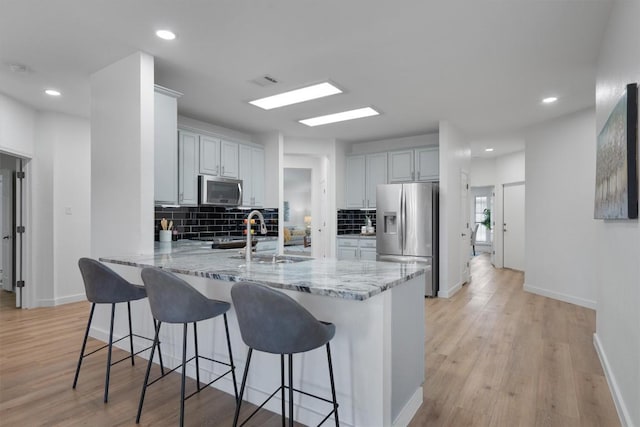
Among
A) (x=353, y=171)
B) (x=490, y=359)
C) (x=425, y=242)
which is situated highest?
(x=353, y=171)

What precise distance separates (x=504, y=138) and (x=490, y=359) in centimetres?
439

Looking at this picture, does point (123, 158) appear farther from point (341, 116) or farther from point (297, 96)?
point (341, 116)

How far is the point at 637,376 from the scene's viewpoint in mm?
1809

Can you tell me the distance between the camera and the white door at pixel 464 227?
6027 mm

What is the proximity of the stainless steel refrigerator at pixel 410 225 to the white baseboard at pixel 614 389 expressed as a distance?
235cm

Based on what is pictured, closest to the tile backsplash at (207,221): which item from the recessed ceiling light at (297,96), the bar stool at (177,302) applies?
the recessed ceiling light at (297,96)

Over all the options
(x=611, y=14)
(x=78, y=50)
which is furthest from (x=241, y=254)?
(x=611, y=14)

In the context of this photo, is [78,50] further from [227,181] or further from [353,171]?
[353,171]

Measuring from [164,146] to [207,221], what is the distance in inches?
81.5

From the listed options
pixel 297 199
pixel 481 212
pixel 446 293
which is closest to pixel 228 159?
pixel 446 293

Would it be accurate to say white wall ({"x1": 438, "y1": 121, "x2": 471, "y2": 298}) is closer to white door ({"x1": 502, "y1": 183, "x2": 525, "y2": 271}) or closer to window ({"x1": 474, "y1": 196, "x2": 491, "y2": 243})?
white door ({"x1": 502, "y1": 183, "x2": 525, "y2": 271})

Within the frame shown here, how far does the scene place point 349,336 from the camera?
191cm

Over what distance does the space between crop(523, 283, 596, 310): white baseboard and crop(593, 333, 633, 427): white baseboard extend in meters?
1.75

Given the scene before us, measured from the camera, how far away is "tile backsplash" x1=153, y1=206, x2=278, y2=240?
4.90 metres
